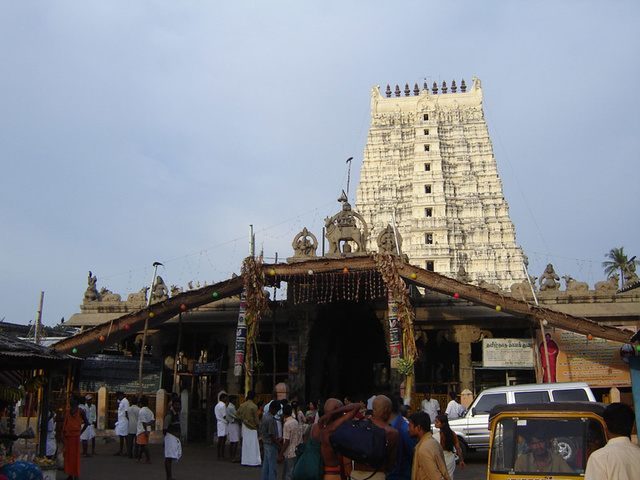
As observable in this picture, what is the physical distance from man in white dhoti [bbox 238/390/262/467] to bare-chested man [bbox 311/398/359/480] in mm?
7513

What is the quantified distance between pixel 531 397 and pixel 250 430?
20.8 feet

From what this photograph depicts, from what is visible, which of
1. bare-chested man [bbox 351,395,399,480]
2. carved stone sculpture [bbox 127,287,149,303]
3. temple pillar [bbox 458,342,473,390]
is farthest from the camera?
carved stone sculpture [bbox 127,287,149,303]

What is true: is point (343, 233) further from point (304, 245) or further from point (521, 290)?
point (521, 290)

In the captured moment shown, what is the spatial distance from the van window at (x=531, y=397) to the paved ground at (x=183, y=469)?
70.3 inches

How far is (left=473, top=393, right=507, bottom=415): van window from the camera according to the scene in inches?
574

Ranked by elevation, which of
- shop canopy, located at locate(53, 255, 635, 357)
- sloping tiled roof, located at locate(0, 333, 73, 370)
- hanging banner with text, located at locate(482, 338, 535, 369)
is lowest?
sloping tiled roof, located at locate(0, 333, 73, 370)

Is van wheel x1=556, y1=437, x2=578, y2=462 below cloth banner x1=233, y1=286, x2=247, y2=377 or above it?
below

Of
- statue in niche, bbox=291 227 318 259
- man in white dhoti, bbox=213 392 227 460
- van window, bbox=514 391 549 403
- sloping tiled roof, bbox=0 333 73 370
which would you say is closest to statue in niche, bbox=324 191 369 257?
statue in niche, bbox=291 227 318 259

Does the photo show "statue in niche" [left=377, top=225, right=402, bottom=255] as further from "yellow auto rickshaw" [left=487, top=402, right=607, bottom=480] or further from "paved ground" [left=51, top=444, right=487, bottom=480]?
"yellow auto rickshaw" [left=487, top=402, right=607, bottom=480]

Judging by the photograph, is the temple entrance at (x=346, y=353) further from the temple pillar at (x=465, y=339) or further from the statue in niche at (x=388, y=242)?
the statue in niche at (x=388, y=242)

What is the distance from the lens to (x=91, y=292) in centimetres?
2448

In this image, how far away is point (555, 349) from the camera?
1948 centimetres

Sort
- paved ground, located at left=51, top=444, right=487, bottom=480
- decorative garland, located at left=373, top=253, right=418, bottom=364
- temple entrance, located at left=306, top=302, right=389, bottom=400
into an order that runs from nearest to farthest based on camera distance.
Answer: paved ground, located at left=51, top=444, right=487, bottom=480, decorative garland, located at left=373, top=253, right=418, bottom=364, temple entrance, located at left=306, top=302, right=389, bottom=400

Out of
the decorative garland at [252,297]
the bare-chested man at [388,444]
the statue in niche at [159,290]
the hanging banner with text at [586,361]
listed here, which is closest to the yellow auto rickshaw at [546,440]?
the bare-chested man at [388,444]
